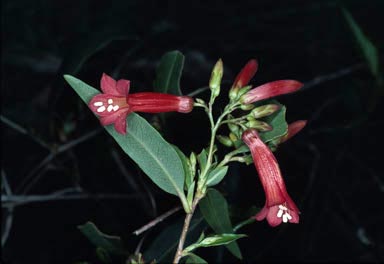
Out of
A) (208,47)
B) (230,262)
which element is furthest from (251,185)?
(208,47)

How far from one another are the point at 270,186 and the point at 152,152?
332 mm

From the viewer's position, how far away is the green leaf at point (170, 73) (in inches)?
72.9

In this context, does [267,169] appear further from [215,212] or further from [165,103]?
[165,103]

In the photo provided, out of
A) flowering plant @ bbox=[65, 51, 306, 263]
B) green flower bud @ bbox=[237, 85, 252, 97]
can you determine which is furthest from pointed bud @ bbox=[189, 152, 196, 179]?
green flower bud @ bbox=[237, 85, 252, 97]

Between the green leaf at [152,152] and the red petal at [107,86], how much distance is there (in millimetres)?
79

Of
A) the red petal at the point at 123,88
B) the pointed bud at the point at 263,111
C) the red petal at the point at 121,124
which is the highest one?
the red petal at the point at 123,88

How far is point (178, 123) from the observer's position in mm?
2029

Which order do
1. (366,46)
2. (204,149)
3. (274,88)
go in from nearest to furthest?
(204,149)
(274,88)
(366,46)

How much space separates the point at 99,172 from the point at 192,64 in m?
0.70

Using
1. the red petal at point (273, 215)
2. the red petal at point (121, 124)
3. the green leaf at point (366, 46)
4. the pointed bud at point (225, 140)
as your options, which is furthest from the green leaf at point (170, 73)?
the green leaf at point (366, 46)

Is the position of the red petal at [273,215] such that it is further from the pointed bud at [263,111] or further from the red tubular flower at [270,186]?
the pointed bud at [263,111]

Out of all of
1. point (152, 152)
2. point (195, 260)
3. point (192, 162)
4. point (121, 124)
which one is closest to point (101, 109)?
point (121, 124)

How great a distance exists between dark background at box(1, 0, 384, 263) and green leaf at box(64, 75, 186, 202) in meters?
0.36

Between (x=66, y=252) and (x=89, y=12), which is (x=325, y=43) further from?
(x=66, y=252)
